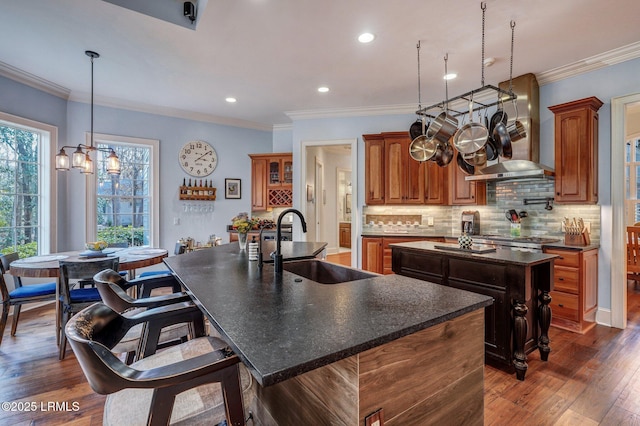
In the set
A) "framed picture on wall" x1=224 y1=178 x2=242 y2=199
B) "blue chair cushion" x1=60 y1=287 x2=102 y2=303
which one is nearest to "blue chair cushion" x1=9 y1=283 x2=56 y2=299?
"blue chair cushion" x1=60 y1=287 x2=102 y2=303

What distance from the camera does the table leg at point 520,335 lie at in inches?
86.7

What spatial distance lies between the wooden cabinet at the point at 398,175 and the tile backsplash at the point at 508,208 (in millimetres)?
325

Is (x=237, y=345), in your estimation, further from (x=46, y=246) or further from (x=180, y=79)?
(x=46, y=246)

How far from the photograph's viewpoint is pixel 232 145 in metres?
5.80

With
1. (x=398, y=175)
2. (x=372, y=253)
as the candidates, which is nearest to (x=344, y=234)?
(x=372, y=253)

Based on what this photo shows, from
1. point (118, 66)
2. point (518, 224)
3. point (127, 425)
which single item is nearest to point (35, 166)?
point (118, 66)

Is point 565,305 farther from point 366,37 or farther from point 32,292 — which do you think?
point 32,292

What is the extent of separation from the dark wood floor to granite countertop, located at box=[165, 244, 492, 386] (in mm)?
1188

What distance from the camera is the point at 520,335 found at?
221 centimetres

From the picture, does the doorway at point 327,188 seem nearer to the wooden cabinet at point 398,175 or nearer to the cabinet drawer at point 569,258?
the wooden cabinet at point 398,175

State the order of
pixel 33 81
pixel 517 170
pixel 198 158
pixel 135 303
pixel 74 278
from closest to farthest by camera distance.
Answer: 1. pixel 135 303
2. pixel 74 278
3. pixel 517 170
4. pixel 33 81
5. pixel 198 158

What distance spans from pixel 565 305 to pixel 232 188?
16.9ft

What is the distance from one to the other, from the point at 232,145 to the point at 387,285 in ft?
16.5

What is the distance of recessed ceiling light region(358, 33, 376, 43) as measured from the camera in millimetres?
2910
